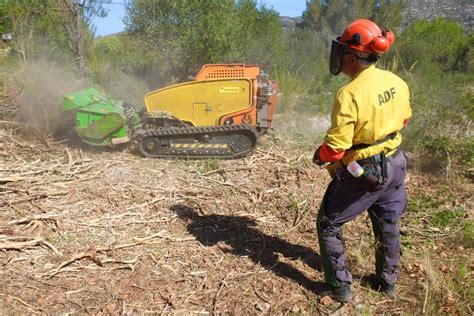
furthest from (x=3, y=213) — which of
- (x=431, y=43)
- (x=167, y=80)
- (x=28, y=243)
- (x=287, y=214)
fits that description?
(x=431, y=43)

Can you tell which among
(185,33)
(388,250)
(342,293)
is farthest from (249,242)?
(185,33)

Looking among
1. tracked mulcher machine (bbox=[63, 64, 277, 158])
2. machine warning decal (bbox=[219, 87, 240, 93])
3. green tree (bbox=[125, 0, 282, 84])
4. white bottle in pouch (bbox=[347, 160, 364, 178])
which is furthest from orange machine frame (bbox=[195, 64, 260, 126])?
white bottle in pouch (bbox=[347, 160, 364, 178])

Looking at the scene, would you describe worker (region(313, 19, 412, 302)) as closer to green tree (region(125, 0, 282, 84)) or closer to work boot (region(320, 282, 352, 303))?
work boot (region(320, 282, 352, 303))

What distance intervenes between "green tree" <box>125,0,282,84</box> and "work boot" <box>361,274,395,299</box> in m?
6.96

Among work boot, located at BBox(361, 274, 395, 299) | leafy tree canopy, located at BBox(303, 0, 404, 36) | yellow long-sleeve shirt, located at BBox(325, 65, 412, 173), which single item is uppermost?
leafy tree canopy, located at BBox(303, 0, 404, 36)

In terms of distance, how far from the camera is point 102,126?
19.4ft

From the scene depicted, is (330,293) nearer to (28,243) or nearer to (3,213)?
(28,243)

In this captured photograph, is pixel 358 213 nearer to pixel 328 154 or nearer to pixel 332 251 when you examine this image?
pixel 332 251

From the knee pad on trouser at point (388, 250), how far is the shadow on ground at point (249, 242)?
49 cm

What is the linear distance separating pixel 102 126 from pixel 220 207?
2.14m

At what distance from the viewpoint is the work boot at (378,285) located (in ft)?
11.4

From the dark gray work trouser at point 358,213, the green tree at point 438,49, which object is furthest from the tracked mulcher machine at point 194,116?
the green tree at point 438,49

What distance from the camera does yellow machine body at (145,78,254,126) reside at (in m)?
6.24

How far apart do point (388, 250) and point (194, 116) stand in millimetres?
3672
